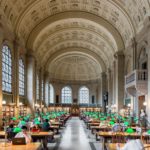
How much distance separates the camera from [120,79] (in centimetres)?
3506

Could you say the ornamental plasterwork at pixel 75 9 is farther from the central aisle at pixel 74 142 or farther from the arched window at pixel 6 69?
the central aisle at pixel 74 142

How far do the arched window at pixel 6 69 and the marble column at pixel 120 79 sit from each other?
44.0ft

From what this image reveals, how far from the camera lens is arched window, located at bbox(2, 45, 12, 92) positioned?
83.8ft

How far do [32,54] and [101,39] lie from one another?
454 inches

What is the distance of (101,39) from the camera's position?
42.1 metres

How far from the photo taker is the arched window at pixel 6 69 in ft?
83.8

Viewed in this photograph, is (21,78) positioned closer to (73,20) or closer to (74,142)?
(73,20)

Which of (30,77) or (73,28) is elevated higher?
(73,28)

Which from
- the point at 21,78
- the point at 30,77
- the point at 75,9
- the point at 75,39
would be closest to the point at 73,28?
the point at 75,9

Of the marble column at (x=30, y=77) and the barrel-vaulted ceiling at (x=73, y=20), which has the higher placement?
the barrel-vaulted ceiling at (x=73, y=20)

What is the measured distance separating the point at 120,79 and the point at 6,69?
14.5 meters

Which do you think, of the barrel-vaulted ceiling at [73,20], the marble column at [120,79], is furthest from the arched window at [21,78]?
the marble column at [120,79]

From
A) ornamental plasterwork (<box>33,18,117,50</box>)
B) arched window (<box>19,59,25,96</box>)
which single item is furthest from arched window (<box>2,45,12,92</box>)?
ornamental plasterwork (<box>33,18,117,50</box>)

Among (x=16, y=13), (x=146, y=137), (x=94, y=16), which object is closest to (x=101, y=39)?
(x=94, y=16)
